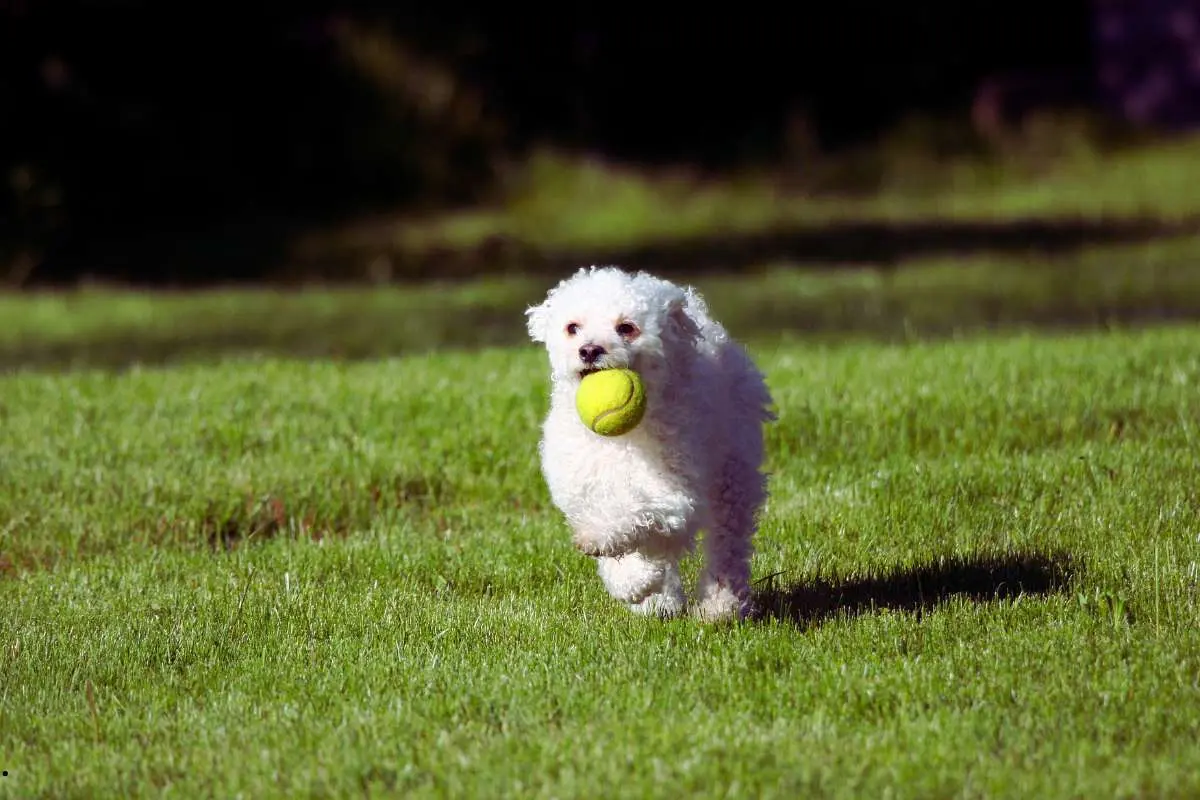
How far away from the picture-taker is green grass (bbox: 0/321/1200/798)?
4.71m

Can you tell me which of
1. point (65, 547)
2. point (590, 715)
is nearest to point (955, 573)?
point (590, 715)

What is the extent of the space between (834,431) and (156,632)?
14.2 ft

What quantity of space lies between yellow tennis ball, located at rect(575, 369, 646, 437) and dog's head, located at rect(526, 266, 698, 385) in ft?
0.33

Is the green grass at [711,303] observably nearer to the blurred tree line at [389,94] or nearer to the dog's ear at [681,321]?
the blurred tree line at [389,94]

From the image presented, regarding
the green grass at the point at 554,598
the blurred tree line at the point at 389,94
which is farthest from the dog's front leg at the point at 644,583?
the blurred tree line at the point at 389,94

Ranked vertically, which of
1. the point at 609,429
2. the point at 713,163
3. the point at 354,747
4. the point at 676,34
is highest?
the point at 676,34

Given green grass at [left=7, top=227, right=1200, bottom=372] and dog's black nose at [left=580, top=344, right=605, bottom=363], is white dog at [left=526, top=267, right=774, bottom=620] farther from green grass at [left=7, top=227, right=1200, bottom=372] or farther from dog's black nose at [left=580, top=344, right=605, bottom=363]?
green grass at [left=7, top=227, right=1200, bottom=372]

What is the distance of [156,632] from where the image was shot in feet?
20.5

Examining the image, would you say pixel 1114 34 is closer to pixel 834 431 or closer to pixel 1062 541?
pixel 834 431

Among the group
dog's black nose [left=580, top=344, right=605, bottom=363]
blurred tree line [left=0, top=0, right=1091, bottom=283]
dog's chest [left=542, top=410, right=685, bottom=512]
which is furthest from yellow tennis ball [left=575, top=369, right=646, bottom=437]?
blurred tree line [left=0, top=0, right=1091, bottom=283]

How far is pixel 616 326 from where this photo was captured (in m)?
5.83

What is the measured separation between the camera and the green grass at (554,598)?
471 centimetres

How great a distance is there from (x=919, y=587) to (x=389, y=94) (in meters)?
22.6

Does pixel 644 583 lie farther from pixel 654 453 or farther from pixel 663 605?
pixel 654 453
